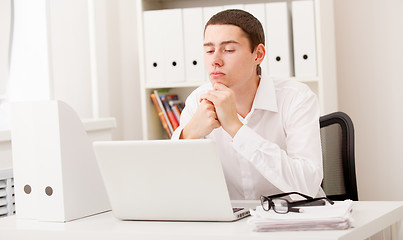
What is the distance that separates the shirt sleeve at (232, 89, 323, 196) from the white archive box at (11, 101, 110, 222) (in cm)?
45

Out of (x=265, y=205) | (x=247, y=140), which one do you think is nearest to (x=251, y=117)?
(x=247, y=140)

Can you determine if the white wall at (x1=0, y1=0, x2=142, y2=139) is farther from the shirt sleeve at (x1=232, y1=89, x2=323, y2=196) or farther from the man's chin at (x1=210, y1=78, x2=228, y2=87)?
the shirt sleeve at (x1=232, y1=89, x2=323, y2=196)

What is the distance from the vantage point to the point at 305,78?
304cm

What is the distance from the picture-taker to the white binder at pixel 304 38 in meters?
3.02

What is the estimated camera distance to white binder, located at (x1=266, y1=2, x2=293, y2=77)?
303cm

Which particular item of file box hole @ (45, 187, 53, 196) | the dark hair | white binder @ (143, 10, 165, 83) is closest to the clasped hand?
the dark hair

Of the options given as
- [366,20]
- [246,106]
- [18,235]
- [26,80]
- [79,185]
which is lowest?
[18,235]

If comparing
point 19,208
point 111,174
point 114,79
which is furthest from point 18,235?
point 114,79

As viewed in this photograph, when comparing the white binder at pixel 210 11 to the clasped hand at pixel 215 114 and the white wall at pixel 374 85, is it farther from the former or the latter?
the clasped hand at pixel 215 114

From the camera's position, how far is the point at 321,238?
50.6 inches

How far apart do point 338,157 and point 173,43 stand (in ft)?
4.30

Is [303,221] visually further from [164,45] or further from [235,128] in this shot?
[164,45]

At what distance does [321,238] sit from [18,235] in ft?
2.63

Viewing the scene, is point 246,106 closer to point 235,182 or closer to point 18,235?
point 235,182
